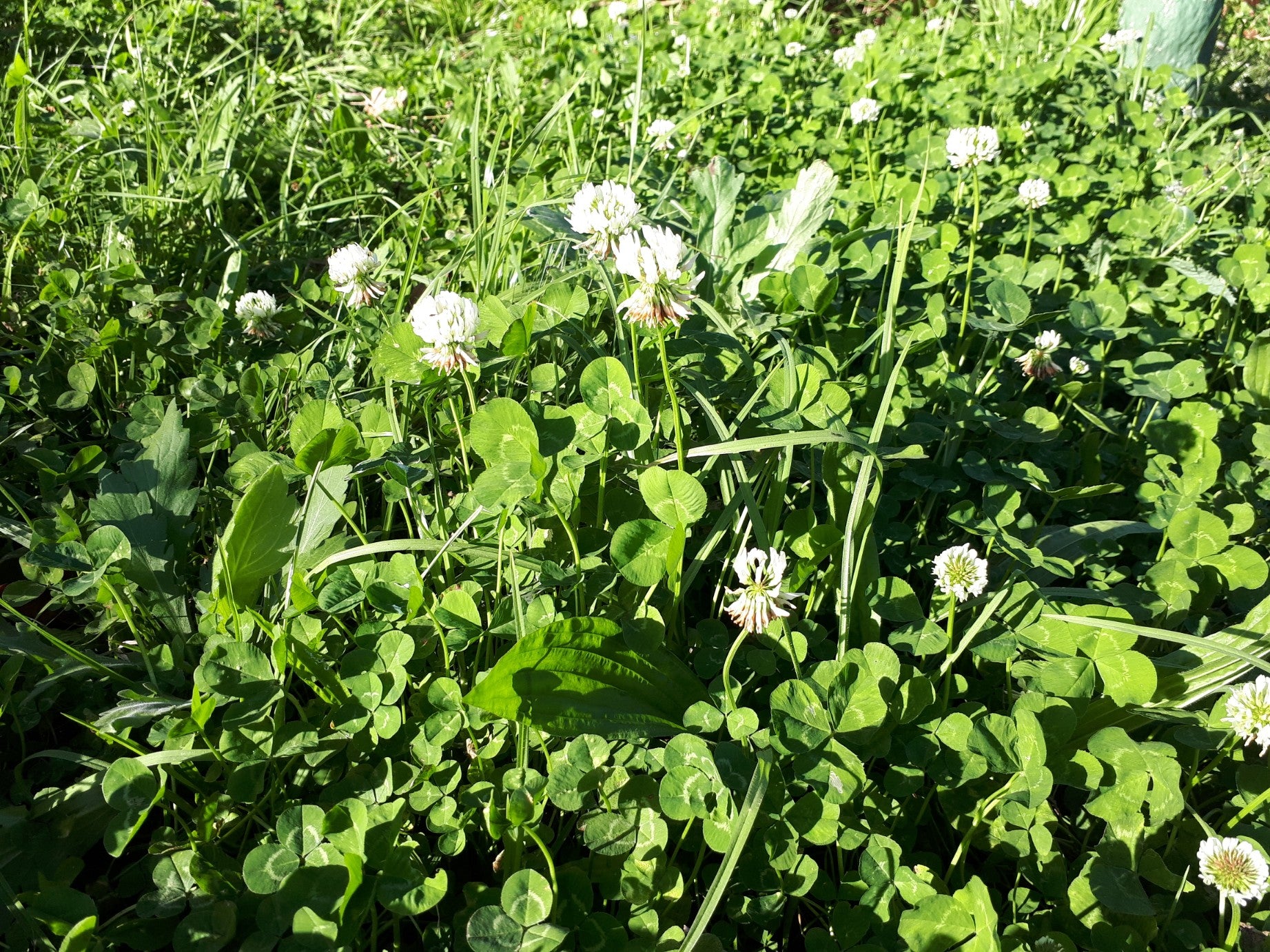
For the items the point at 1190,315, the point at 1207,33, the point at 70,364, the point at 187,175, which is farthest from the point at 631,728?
the point at 1207,33

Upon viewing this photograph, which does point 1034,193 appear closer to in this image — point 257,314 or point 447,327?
point 447,327

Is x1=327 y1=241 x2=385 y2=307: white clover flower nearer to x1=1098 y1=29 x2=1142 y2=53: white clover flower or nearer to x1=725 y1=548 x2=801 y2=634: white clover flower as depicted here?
x1=725 y1=548 x2=801 y2=634: white clover flower

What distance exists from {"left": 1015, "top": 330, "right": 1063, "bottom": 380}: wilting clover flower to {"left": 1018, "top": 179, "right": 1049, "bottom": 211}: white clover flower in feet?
1.82

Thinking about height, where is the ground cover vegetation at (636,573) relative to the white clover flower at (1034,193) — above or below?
below

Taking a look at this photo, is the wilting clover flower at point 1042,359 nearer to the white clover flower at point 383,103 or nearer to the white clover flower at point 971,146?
the white clover flower at point 971,146

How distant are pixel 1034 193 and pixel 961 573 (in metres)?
1.42

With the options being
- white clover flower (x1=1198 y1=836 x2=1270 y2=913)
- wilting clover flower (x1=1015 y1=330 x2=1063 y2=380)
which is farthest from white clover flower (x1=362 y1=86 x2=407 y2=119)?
white clover flower (x1=1198 y1=836 x2=1270 y2=913)

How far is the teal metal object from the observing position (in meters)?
4.01

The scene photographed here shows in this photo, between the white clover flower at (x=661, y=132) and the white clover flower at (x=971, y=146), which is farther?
the white clover flower at (x=661, y=132)

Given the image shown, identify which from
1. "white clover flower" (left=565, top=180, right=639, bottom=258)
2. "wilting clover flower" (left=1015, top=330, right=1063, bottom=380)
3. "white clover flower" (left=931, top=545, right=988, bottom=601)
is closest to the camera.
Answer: "white clover flower" (left=931, top=545, right=988, bottom=601)

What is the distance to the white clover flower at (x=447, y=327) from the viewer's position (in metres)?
1.42

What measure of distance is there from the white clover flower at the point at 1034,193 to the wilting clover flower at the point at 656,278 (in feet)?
4.43

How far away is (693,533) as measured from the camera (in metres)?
1.60

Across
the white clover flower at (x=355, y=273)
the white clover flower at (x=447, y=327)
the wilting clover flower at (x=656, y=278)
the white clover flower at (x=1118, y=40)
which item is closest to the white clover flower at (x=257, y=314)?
the white clover flower at (x=355, y=273)
